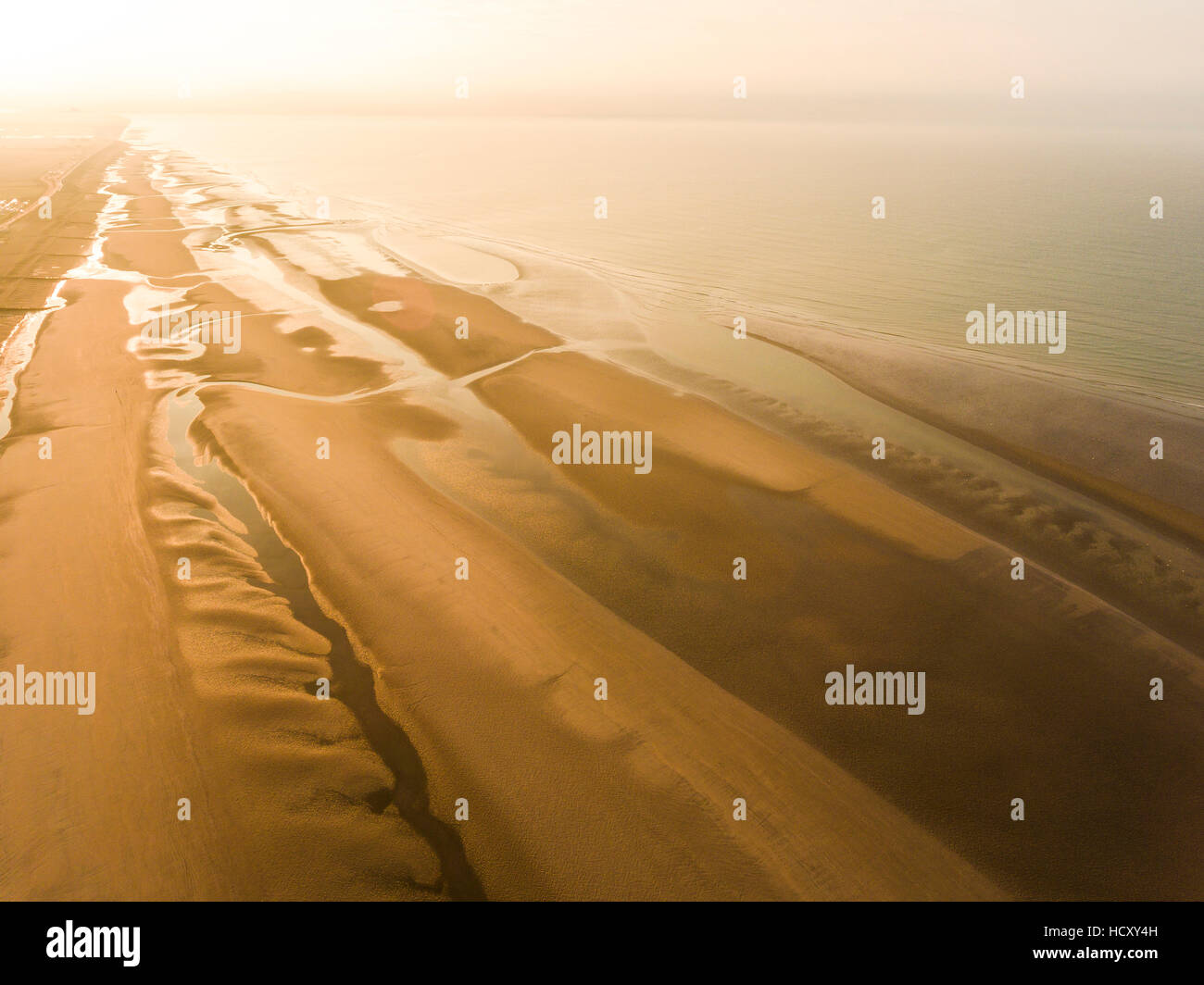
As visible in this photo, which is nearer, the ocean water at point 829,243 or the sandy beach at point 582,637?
the sandy beach at point 582,637

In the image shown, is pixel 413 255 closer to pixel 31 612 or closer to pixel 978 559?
pixel 31 612

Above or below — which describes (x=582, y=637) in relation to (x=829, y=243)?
below

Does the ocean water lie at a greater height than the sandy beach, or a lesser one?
greater

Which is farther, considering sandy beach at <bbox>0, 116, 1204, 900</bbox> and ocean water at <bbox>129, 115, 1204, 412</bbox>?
ocean water at <bbox>129, 115, 1204, 412</bbox>

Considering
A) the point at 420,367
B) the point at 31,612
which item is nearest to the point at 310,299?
the point at 420,367

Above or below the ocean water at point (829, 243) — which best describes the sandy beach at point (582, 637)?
below
